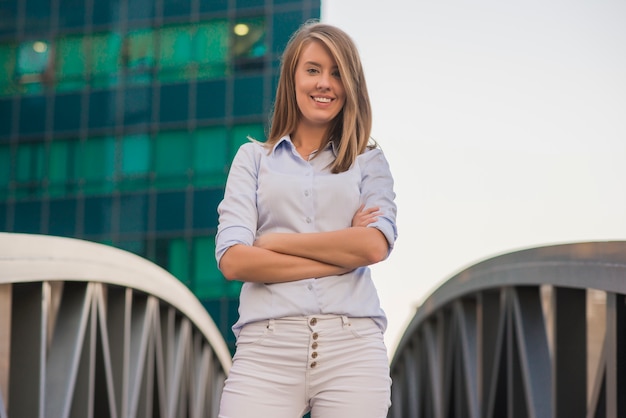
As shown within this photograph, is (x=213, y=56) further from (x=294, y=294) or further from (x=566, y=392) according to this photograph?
(x=294, y=294)

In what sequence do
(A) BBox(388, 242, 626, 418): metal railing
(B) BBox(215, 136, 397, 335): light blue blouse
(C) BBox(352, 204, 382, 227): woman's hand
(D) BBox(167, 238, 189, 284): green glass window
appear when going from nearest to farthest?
(B) BBox(215, 136, 397, 335): light blue blouse < (C) BBox(352, 204, 382, 227): woman's hand < (A) BBox(388, 242, 626, 418): metal railing < (D) BBox(167, 238, 189, 284): green glass window

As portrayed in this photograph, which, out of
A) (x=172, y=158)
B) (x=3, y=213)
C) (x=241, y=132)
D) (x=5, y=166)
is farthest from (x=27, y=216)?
(x=241, y=132)

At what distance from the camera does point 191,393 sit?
14188 millimetres

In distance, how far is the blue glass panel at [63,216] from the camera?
28781 mm

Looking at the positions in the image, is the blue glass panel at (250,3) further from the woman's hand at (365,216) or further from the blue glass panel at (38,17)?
the woman's hand at (365,216)

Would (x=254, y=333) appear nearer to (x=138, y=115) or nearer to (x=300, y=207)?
(x=300, y=207)

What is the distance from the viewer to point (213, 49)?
28.1 metres

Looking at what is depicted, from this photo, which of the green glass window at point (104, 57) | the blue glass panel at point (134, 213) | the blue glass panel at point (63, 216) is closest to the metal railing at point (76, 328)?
the blue glass panel at point (134, 213)

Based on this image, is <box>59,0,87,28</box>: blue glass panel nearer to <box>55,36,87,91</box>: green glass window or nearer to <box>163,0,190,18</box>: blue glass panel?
<box>55,36,87,91</box>: green glass window

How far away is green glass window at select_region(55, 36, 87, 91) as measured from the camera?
96.5 feet

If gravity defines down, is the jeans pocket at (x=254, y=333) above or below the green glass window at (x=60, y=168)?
below

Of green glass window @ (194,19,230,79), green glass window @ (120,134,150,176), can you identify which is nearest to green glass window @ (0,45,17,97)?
green glass window @ (120,134,150,176)

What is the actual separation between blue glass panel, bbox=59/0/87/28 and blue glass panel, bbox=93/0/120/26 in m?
0.40

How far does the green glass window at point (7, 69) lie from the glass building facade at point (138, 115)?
0.10ft
